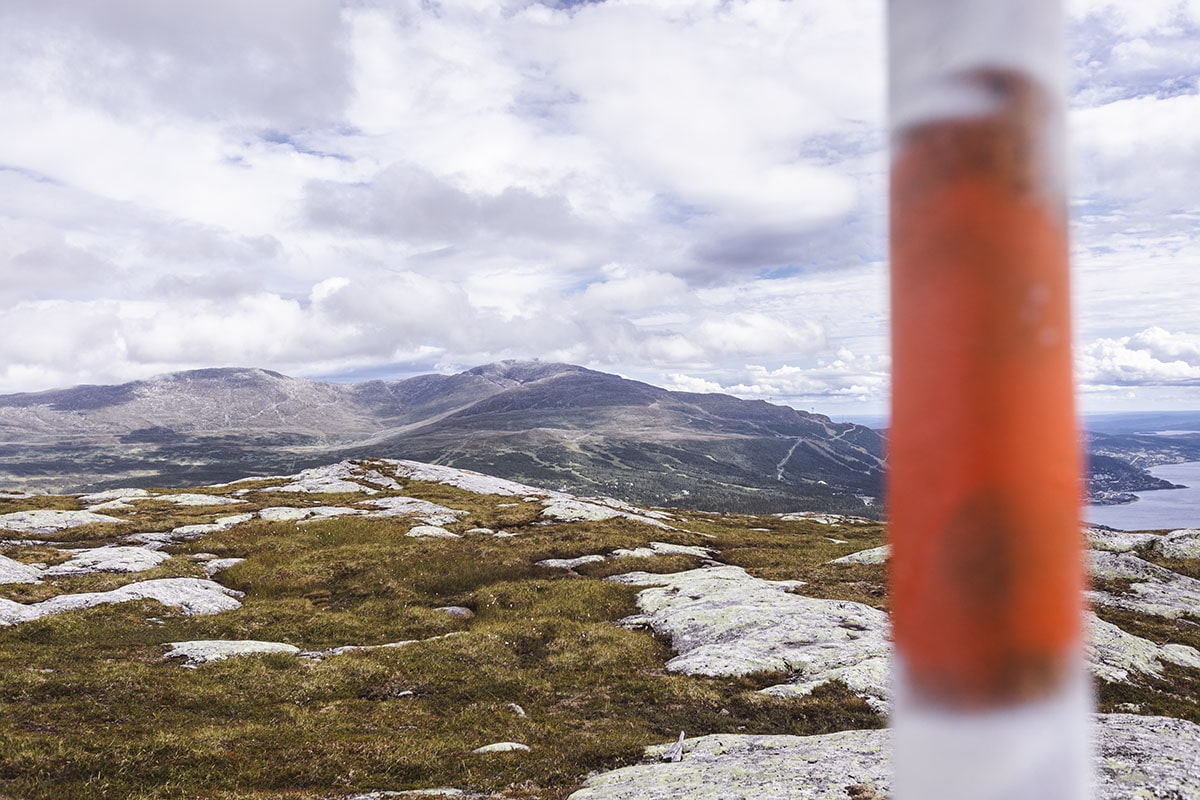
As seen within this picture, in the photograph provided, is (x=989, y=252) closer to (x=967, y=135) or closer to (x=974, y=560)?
(x=967, y=135)

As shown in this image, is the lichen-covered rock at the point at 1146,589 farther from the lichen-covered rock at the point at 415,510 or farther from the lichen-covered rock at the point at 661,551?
the lichen-covered rock at the point at 415,510

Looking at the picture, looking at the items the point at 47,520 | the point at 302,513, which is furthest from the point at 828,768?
the point at 47,520

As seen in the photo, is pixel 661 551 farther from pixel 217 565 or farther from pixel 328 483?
pixel 328 483

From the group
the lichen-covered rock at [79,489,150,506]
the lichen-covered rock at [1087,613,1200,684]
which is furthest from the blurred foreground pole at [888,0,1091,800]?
the lichen-covered rock at [79,489,150,506]

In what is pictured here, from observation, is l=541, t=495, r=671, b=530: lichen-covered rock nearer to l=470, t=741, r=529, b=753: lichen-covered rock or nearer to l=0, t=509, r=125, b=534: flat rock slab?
l=0, t=509, r=125, b=534: flat rock slab

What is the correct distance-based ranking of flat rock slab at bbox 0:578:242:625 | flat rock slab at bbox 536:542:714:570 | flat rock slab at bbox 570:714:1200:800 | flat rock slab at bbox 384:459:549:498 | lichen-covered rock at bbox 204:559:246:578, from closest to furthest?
1. flat rock slab at bbox 570:714:1200:800
2. flat rock slab at bbox 0:578:242:625
3. lichen-covered rock at bbox 204:559:246:578
4. flat rock slab at bbox 536:542:714:570
5. flat rock slab at bbox 384:459:549:498

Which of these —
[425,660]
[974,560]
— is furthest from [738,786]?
[425,660]
